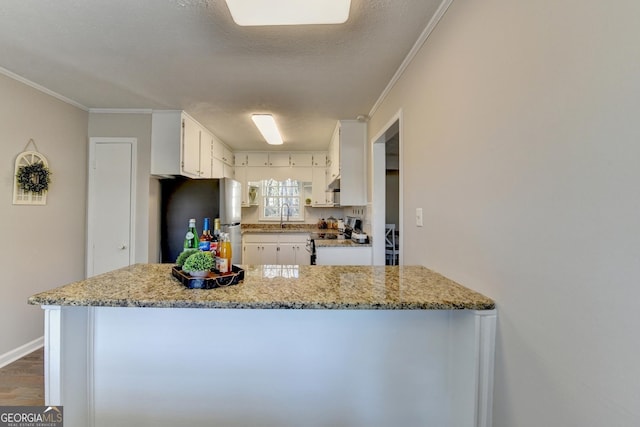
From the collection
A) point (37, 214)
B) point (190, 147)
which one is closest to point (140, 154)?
point (190, 147)

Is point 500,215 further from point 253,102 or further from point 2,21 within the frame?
point 2,21

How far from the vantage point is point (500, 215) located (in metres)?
1.05

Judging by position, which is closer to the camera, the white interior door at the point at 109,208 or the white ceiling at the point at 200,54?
the white ceiling at the point at 200,54

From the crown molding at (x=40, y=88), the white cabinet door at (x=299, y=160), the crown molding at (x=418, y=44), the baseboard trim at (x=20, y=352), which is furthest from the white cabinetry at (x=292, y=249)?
the crown molding at (x=40, y=88)

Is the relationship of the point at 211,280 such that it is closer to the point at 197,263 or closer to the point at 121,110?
the point at 197,263

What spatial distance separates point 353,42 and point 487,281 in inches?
63.8

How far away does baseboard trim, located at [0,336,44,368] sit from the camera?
231cm

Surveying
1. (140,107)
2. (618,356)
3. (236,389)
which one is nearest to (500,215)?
(618,356)

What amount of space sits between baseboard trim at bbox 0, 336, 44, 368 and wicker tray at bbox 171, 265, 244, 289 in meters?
2.31

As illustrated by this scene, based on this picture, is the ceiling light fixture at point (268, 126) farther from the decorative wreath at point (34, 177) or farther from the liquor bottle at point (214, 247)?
the liquor bottle at point (214, 247)

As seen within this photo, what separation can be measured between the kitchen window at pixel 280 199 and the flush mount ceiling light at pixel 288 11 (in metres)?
3.80

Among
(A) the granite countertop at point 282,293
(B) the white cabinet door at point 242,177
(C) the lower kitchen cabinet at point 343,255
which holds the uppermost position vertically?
(B) the white cabinet door at point 242,177

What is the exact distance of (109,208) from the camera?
312 centimetres

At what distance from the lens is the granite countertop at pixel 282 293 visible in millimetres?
1064
